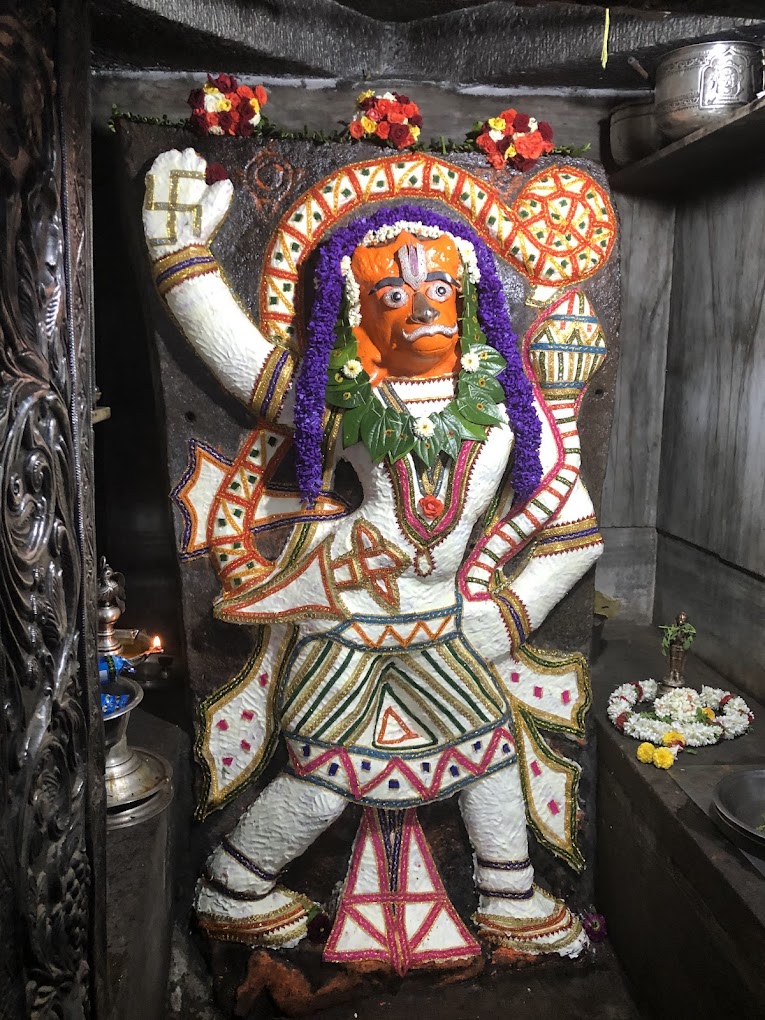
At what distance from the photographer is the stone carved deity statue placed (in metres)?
2.51

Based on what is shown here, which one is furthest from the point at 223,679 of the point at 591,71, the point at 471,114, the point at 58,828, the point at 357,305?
the point at 591,71

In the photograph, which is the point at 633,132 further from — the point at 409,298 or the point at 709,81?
the point at 409,298

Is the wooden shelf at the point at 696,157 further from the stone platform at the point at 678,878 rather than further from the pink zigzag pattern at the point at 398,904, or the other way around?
the pink zigzag pattern at the point at 398,904

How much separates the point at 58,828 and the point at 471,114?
2437 millimetres

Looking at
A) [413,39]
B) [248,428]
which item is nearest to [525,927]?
[248,428]

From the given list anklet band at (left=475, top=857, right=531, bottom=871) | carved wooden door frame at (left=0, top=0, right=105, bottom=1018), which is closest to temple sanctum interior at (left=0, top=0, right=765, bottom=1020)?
anklet band at (left=475, top=857, right=531, bottom=871)

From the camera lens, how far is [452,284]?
8.18 ft

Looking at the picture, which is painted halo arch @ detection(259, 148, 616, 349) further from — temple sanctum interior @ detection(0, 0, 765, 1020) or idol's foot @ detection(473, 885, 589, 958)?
idol's foot @ detection(473, 885, 589, 958)

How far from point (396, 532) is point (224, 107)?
1.29 meters

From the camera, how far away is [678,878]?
246cm

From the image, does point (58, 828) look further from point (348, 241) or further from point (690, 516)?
point (690, 516)

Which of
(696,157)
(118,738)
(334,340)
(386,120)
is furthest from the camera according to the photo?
(696,157)

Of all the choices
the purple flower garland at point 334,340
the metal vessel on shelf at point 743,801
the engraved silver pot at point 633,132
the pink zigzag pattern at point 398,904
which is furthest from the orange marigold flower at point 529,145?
the pink zigzag pattern at point 398,904

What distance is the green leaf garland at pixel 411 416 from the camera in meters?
2.47
